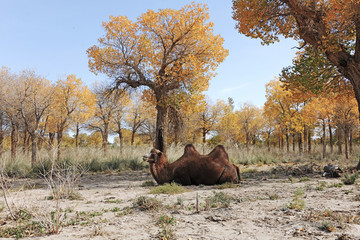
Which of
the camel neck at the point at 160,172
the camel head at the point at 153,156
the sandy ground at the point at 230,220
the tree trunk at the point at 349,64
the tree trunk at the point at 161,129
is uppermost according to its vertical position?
the tree trunk at the point at 349,64

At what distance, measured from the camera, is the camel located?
25.8ft

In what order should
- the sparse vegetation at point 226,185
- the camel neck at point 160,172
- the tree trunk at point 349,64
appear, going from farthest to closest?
1. the tree trunk at point 349,64
2. the camel neck at point 160,172
3. the sparse vegetation at point 226,185

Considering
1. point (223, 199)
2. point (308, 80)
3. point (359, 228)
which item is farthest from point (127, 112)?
point (359, 228)

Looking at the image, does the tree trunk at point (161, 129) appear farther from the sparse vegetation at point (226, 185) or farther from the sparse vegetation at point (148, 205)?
the sparse vegetation at point (148, 205)

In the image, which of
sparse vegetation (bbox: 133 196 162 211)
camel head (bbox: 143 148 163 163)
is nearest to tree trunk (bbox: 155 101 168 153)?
camel head (bbox: 143 148 163 163)

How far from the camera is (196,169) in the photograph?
7887 mm

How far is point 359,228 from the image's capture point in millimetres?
3572

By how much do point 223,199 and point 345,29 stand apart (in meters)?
10.2

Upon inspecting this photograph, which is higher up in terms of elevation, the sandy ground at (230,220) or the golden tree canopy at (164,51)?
the golden tree canopy at (164,51)

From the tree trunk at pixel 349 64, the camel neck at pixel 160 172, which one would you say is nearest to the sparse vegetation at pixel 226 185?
the camel neck at pixel 160 172

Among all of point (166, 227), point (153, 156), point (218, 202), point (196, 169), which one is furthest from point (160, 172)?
point (166, 227)

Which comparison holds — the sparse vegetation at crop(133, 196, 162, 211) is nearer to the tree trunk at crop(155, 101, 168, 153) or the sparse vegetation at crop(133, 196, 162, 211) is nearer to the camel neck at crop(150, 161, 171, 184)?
the camel neck at crop(150, 161, 171, 184)

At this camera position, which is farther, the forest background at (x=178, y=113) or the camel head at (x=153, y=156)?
the forest background at (x=178, y=113)

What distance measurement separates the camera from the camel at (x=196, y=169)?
7.86 meters
